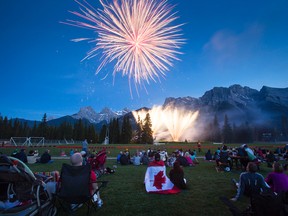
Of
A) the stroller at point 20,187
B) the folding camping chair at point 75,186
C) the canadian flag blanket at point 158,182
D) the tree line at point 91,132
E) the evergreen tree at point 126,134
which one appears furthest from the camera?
the tree line at point 91,132

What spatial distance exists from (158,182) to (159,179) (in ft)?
0.44

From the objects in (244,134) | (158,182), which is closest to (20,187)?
(158,182)

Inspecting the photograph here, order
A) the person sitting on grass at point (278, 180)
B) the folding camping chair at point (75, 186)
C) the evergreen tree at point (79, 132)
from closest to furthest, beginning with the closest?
the folding camping chair at point (75, 186) < the person sitting on grass at point (278, 180) < the evergreen tree at point (79, 132)

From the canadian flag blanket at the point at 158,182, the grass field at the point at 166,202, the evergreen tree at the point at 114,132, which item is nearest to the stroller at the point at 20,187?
the grass field at the point at 166,202

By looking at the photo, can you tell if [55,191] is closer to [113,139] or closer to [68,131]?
[113,139]

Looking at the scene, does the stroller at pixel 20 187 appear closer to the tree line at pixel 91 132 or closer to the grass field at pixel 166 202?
the grass field at pixel 166 202

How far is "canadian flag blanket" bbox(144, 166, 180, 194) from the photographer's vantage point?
8867mm

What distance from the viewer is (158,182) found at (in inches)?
355

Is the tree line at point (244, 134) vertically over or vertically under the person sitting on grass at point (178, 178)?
over

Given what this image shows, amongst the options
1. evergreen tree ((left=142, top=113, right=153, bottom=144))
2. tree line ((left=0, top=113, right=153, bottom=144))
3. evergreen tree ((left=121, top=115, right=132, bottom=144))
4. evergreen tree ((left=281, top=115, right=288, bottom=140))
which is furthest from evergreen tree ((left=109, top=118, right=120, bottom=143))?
evergreen tree ((left=281, top=115, right=288, bottom=140))

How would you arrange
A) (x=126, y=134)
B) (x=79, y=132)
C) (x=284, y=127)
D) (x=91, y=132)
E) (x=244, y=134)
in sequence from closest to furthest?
(x=126, y=134) < (x=91, y=132) < (x=79, y=132) < (x=244, y=134) < (x=284, y=127)

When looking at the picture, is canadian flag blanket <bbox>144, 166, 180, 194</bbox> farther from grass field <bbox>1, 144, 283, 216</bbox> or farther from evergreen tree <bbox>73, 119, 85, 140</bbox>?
→ evergreen tree <bbox>73, 119, 85, 140</bbox>

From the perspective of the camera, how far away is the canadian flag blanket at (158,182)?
349 inches

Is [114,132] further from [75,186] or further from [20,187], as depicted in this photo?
[75,186]
